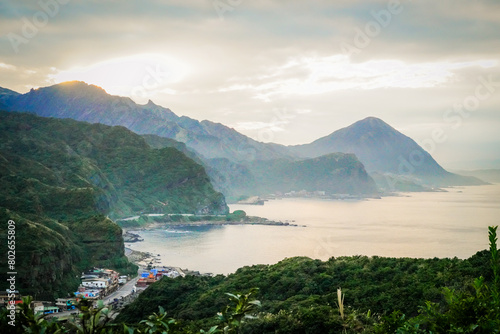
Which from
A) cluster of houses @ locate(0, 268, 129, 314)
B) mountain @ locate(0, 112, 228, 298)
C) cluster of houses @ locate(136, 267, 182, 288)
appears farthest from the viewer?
cluster of houses @ locate(136, 267, 182, 288)

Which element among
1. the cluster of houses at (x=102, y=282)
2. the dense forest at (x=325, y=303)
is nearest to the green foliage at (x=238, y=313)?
the dense forest at (x=325, y=303)

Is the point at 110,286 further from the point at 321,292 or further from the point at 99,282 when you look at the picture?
the point at 321,292

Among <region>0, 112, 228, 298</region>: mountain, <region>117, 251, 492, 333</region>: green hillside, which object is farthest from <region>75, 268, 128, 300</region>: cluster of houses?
<region>117, 251, 492, 333</region>: green hillside

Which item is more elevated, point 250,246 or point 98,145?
point 98,145

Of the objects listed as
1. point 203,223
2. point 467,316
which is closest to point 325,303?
point 467,316

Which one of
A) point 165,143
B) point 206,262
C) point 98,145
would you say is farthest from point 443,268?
point 165,143

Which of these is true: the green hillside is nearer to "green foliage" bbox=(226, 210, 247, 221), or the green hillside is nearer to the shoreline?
the shoreline

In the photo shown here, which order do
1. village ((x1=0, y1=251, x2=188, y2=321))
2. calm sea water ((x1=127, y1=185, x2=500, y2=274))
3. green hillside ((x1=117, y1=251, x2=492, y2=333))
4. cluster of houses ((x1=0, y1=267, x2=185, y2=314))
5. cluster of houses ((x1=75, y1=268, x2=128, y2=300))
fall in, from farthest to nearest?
1. calm sea water ((x1=127, y1=185, x2=500, y2=274))
2. cluster of houses ((x1=75, y1=268, x2=128, y2=300))
3. cluster of houses ((x1=0, y1=267, x2=185, y2=314))
4. village ((x1=0, y1=251, x2=188, y2=321))
5. green hillside ((x1=117, y1=251, x2=492, y2=333))

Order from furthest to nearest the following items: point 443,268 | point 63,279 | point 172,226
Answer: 1. point 172,226
2. point 63,279
3. point 443,268

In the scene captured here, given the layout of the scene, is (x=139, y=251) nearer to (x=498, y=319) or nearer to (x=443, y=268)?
(x=443, y=268)
